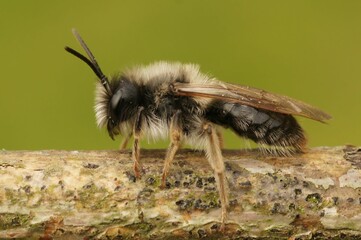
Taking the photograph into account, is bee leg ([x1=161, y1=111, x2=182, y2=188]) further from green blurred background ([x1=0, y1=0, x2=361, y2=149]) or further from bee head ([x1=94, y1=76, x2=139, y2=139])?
green blurred background ([x1=0, y1=0, x2=361, y2=149])

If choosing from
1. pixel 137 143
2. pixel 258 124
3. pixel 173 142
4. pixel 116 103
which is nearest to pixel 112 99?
pixel 116 103

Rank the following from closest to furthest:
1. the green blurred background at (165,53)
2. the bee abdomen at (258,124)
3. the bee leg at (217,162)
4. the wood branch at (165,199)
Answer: the wood branch at (165,199), the bee leg at (217,162), the bee abdomen at (258,124), the green blurred background at (165,53)

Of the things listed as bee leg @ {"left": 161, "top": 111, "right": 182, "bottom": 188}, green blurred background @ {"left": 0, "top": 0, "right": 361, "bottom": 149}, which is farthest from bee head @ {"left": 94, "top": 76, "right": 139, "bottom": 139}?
green blurred background @ {"left": 0, "top": 0, "right": 361, "bottom": 149}

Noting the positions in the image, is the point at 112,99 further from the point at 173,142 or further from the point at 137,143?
the point at 173,142

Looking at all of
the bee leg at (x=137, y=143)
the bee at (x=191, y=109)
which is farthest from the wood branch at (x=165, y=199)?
the bee at (x=191, y=109)

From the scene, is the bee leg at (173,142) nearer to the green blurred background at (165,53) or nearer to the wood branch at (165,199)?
the wood branch at (165,199)

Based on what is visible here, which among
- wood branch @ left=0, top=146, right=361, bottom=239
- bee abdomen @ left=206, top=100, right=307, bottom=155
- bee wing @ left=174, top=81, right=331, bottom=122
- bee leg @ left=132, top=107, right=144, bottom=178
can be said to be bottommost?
wood branch @ left=0, top=146, right=361, bottom=239

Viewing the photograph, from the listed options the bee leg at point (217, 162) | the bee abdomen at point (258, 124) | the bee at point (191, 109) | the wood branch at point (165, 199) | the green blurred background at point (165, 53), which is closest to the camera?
the wood branch at point (165, 199)

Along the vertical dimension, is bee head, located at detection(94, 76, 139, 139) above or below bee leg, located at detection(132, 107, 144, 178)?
above
